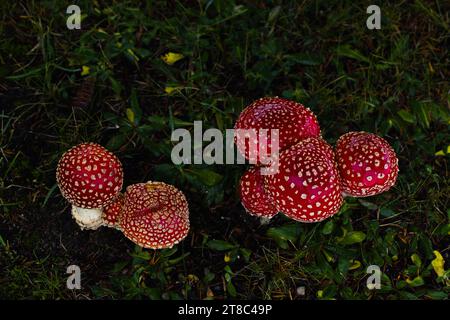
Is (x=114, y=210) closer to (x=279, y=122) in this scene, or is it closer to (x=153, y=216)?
(x=153, y=216)

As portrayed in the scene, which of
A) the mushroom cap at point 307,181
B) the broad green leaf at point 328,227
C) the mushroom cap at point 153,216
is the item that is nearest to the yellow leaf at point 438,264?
the broad green leaf at point 328,227

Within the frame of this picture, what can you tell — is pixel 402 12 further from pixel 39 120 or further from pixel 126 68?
pixel 39 120

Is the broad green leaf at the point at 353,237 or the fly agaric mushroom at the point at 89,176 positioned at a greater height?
the fly agaric mushroom at the point at 89,176

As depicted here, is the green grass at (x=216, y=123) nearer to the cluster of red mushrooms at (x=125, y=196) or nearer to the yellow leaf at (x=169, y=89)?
the yellow leaf at (x=169, y=89)

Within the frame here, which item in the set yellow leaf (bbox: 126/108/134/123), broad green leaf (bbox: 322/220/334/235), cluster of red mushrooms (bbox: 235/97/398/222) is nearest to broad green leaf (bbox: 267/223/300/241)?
broad green leaf (bbox: 322/220/334/235)

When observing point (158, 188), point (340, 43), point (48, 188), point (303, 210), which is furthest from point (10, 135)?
point (340, 43)

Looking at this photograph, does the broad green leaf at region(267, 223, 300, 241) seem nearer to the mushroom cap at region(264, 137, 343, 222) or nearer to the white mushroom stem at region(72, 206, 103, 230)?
the mushroom cap at region(264, 137, 343, 222)

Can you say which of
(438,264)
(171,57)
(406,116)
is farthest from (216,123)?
(438,264)
